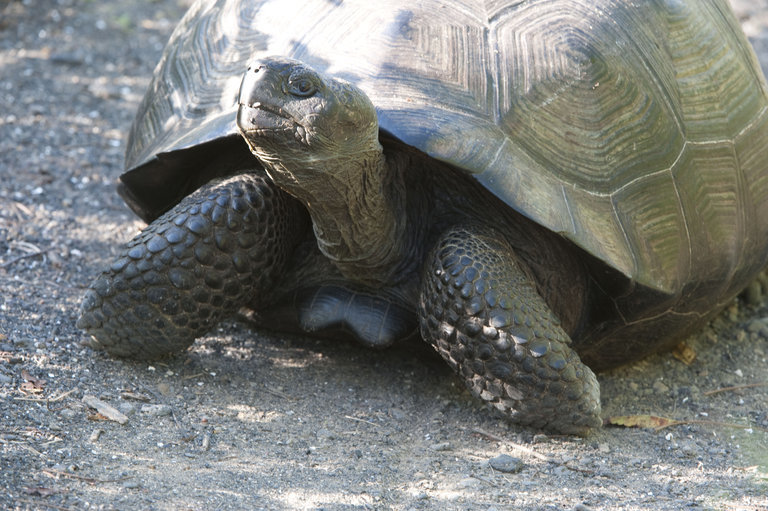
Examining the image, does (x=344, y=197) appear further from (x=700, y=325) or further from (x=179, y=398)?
(x=700, y=325)

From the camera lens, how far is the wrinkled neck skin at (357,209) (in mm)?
3117

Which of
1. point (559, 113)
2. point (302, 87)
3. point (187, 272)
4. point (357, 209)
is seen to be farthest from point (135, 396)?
point (559, 113)

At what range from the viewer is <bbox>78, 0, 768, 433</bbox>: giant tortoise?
131 inches

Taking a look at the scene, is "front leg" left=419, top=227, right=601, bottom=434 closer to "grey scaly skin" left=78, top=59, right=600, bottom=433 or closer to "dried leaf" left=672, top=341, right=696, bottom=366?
"grey scaly skin" left=78, top=59, right=600, bottom=433

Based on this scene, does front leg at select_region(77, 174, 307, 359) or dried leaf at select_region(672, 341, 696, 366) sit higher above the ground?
front leg at select_region(77, 174, 307, 359)

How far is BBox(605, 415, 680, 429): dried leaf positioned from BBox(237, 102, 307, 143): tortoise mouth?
1767 mm

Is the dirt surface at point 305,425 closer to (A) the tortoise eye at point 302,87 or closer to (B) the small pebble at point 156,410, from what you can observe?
(B) the small pebble at point 156,410

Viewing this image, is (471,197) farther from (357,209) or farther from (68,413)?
(68,413)

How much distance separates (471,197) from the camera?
11.8 ft

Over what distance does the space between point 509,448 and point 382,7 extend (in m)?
1.80

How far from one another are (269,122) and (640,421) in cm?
196

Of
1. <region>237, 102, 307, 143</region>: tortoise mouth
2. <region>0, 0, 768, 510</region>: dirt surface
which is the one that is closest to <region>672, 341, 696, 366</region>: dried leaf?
<region>0, 0, 768, 510</region>: dirt surface

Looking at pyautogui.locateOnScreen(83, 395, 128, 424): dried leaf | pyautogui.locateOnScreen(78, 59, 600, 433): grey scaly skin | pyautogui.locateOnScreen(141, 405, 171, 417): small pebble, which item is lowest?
pyautogui.locateOnScreen(141, 405, 171, 417): small pebble

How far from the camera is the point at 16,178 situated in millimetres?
5344
